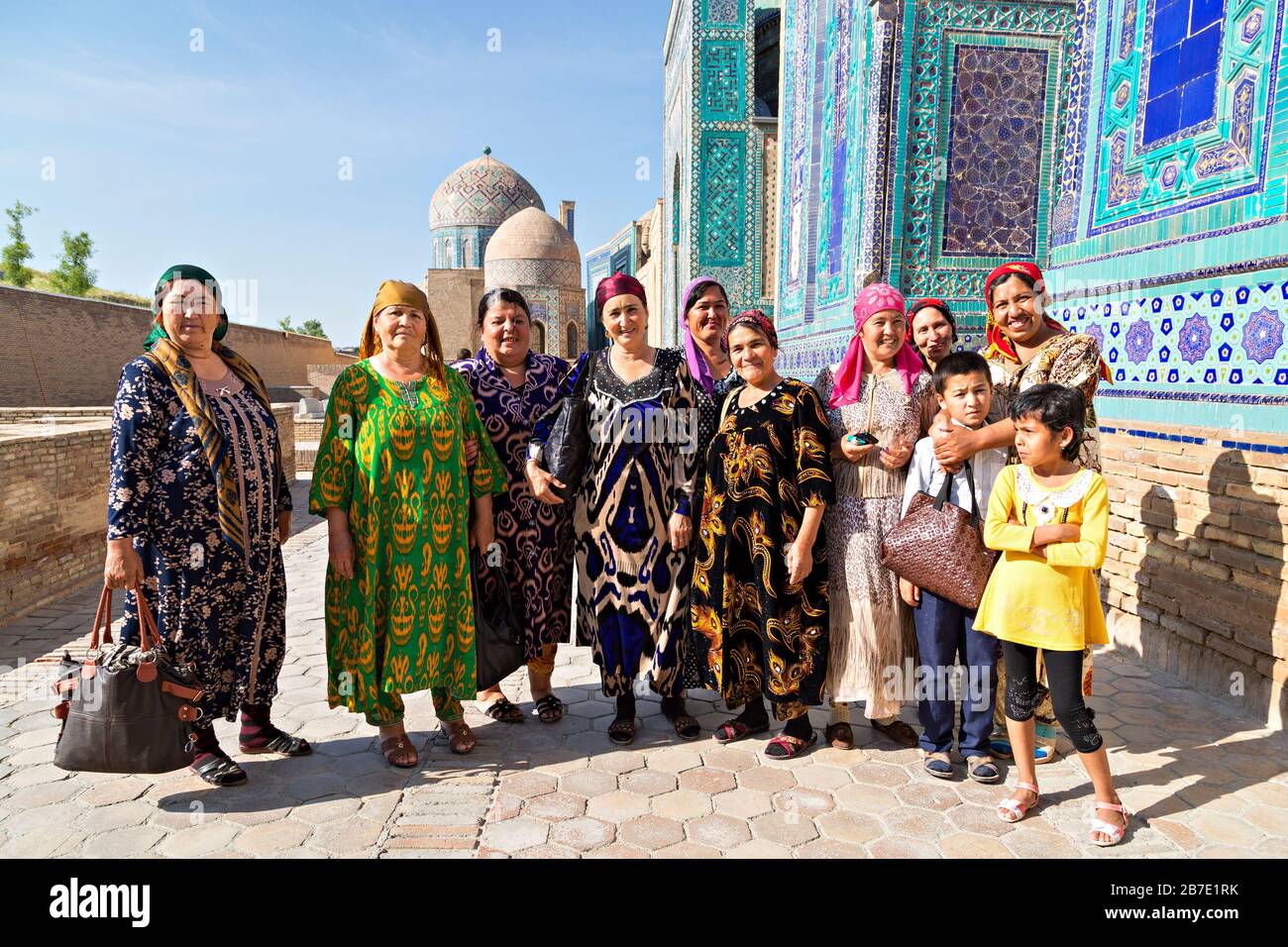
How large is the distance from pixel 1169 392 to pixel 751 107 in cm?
1054

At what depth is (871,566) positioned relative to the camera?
9.49ft

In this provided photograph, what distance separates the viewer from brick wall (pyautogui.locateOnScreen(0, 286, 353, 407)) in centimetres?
1397

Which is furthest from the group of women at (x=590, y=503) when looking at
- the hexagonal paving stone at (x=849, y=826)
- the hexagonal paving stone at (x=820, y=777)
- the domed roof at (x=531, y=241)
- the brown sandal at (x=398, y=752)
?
the domed roof at (x=531, y=241)

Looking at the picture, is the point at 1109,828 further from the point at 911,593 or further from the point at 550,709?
the point at 550,709

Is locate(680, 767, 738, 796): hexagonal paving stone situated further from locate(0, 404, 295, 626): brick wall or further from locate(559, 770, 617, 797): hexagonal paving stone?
locate(0, 404, 295, 626): brick wall

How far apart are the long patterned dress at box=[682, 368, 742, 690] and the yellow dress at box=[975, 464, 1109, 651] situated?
3.41 feet

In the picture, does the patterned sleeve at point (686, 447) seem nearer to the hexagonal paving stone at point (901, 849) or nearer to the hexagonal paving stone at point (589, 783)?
the hexagonal paving stone at point (589, 783)

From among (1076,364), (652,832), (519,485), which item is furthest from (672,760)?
(1076,364)

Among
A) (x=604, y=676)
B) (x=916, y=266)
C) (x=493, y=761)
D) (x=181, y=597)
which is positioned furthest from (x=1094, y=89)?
(x=181, y=597)

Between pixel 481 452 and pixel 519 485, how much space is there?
0.28 m

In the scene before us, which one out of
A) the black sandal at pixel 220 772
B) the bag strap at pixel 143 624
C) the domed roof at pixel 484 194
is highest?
the domed roof at pixel 484 194

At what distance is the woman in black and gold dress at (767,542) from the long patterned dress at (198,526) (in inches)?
63.7

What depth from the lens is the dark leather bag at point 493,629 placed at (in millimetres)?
3100

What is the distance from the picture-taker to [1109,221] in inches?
167
